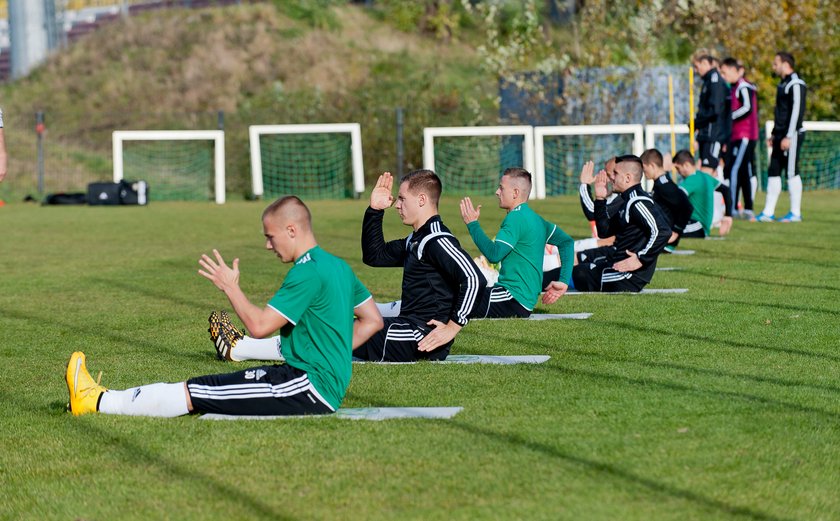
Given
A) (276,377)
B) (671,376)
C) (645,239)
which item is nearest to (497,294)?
(645,239)

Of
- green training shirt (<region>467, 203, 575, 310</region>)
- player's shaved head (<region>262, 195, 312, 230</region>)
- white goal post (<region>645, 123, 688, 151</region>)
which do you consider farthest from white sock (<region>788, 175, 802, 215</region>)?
player's shaved head (<region>262, 195, 312, 230</region>)

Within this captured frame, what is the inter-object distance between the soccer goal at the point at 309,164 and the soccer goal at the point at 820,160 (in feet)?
33.0

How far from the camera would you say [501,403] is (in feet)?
20.6

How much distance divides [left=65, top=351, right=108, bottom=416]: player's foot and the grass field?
9cm

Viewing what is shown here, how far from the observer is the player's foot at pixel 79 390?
6.32 meters

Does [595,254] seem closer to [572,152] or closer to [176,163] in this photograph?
[572,152]

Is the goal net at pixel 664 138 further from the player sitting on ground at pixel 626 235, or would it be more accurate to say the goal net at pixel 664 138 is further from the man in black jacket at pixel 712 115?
the player sitting on ground at pixel 626 235

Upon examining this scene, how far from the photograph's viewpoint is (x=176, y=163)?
3203 cm

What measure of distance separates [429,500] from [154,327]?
5373 mm

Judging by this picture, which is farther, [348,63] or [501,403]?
[348,63]

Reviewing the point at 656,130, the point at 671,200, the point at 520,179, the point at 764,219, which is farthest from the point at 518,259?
the point at 656,130

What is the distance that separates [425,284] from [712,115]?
11.6 m

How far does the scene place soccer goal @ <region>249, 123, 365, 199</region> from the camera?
30516 millimetres

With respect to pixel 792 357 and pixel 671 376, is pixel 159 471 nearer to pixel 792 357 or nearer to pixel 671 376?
pixel 671 376
